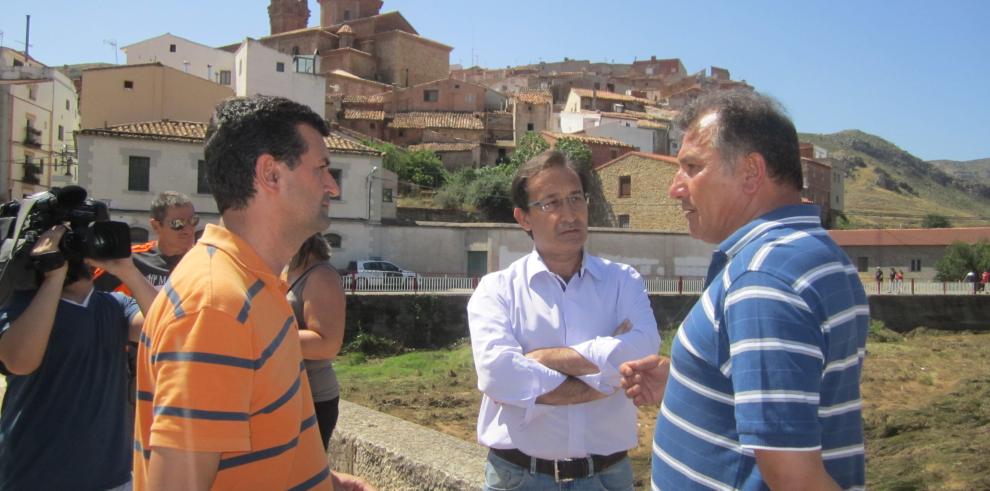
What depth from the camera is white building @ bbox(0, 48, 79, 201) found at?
102 feet

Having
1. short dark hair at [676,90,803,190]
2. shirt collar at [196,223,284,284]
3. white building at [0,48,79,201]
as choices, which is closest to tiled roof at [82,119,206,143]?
white building at [0,48,79,201]

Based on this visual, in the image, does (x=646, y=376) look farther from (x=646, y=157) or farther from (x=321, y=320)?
(x=646, y=157)

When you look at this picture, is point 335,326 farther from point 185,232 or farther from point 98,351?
point 185,232

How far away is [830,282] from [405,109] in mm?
54961

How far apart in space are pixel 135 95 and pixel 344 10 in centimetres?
4743

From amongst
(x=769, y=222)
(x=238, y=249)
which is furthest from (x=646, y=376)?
(x=238, y=249)

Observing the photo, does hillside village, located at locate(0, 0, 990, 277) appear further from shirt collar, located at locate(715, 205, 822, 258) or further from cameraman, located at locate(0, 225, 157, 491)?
cameraman, located at locate(0, 225, 157, 491)

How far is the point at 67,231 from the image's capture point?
2701 millimetres

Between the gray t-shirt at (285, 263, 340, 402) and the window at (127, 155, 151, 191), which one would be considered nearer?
the gray t-shirt at (285, 263, 340, 402)

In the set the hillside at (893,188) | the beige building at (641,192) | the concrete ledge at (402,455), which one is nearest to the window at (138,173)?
the beige building at (641,192)

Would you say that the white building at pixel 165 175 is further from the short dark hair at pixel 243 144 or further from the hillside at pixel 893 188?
the hillside at pixel 893 188

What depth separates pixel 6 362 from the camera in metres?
2.62

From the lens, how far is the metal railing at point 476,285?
71.7 feet

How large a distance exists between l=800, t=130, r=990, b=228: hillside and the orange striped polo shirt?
195 feet
